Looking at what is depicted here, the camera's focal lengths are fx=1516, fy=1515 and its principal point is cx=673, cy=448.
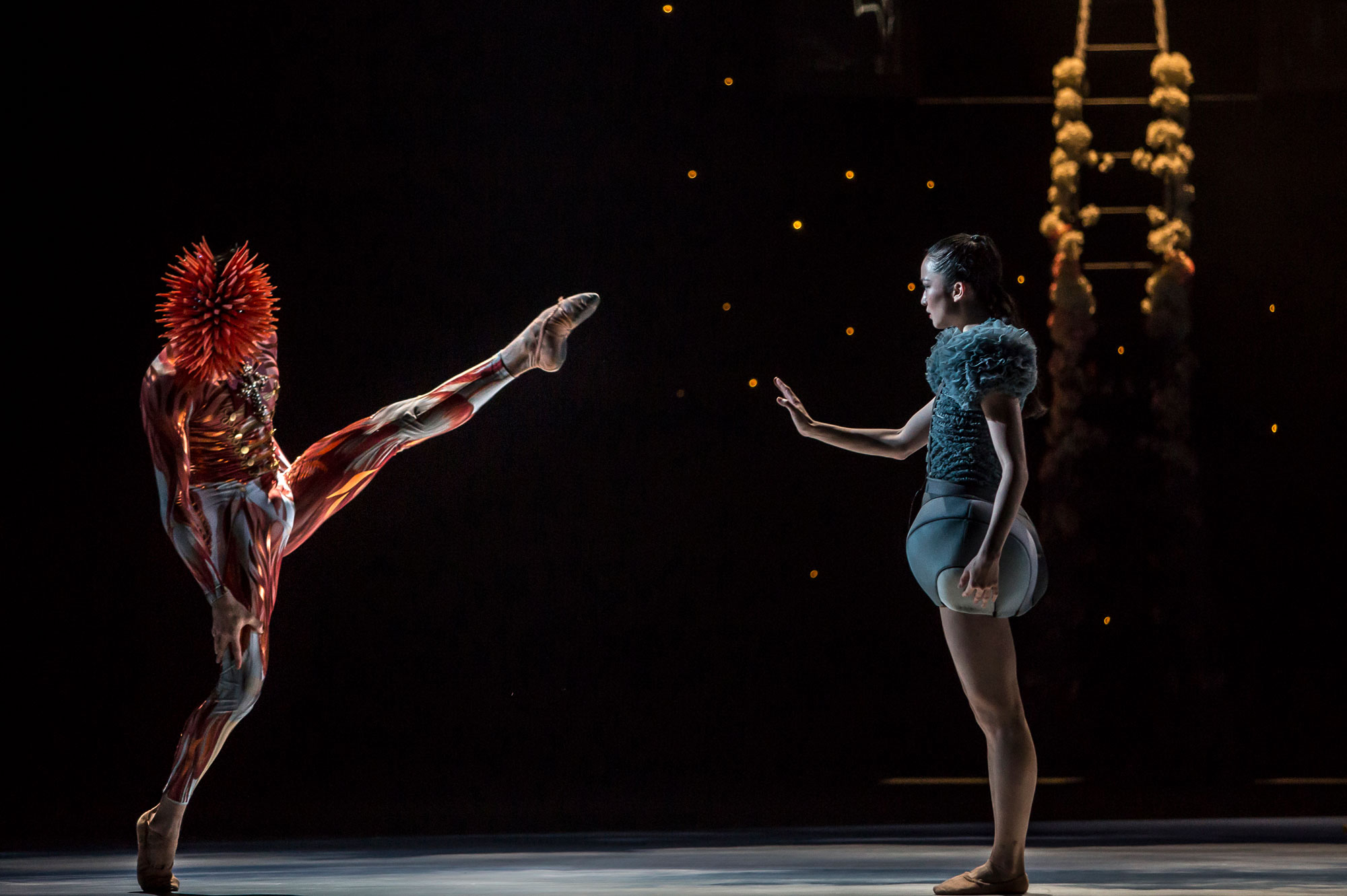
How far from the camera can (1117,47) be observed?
Answer: 421 centimetres

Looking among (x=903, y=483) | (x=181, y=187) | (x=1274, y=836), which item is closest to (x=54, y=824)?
(x=181, y=187)

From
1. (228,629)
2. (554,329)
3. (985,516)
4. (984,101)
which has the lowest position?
(228,629)

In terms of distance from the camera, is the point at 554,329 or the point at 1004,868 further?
the point at 554,329

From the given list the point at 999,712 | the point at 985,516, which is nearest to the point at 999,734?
the point at 999,712

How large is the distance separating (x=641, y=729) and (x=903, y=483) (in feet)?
3.27

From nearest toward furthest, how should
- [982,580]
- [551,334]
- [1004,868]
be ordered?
[982,580] → [1004,868] → [551,334]

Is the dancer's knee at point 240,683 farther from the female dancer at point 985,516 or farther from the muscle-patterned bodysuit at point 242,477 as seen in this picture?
the female dancer at point 985,516

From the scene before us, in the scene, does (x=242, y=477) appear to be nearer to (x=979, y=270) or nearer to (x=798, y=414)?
(x=798, y=414)

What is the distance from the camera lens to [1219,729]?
4.15 meters

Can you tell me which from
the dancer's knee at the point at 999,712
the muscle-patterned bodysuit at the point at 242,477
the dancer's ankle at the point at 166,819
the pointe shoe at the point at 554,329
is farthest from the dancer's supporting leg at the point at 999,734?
the dancer's ankle at the point at 166,819

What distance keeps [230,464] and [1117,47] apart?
8.86 feet

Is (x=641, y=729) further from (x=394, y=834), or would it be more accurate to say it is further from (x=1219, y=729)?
(x=1219, y=729)

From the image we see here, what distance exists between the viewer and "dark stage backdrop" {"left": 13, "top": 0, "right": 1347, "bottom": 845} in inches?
161

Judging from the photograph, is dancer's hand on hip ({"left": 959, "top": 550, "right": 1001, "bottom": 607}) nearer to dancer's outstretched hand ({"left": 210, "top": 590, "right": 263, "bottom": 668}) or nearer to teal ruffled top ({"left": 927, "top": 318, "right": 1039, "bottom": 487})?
teal ruffled top ({"left": 927, "top": 318, "right": 1039, "bottom": 487})
